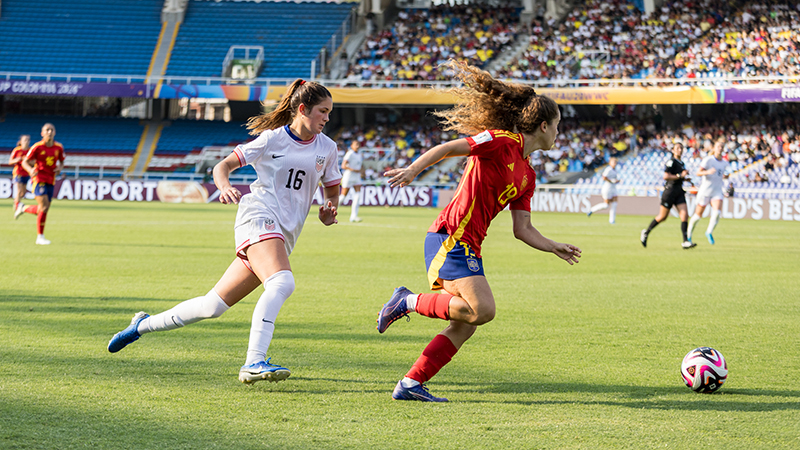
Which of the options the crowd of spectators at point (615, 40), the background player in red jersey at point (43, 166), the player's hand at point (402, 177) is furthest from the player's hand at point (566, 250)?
the crowd of spectators at point (615, 40)

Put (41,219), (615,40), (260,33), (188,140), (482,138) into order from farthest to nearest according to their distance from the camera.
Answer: (260,33) < (188,140) < (615,40) < (41,219) < (482,138)

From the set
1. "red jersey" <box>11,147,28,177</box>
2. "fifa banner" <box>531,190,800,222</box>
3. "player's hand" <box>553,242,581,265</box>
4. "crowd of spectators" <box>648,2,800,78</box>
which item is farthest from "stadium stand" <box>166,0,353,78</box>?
"player's hand" <box>553,242,581,265</box>

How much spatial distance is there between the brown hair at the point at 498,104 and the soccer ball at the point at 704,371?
1843 millimetres

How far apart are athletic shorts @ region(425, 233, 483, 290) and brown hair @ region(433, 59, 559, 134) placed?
80cm

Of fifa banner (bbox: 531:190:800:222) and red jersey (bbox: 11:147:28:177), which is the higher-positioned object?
red jersey (bbox: 11:147:28:177)

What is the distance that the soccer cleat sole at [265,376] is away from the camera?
4910 millimetres

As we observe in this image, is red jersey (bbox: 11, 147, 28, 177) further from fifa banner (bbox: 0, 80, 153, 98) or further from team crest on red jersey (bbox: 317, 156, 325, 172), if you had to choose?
fifa banner (bbox: 0, 80, 153, 98)

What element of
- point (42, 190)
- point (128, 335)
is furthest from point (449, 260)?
point (42, 190)

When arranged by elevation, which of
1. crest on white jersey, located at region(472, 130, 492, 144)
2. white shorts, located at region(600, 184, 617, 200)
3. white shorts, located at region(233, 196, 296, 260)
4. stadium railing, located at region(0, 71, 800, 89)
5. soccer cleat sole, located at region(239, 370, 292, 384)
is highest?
stadium railing, located at region(0, 71, 800, 89)

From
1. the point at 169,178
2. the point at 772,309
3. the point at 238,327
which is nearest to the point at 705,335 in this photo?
the point at 772,309

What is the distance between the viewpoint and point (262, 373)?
4.93 meters

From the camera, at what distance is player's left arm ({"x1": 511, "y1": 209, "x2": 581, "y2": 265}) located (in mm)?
5199

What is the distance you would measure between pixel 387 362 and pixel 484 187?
177cm

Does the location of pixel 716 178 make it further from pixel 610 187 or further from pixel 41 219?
pixel 41 219
